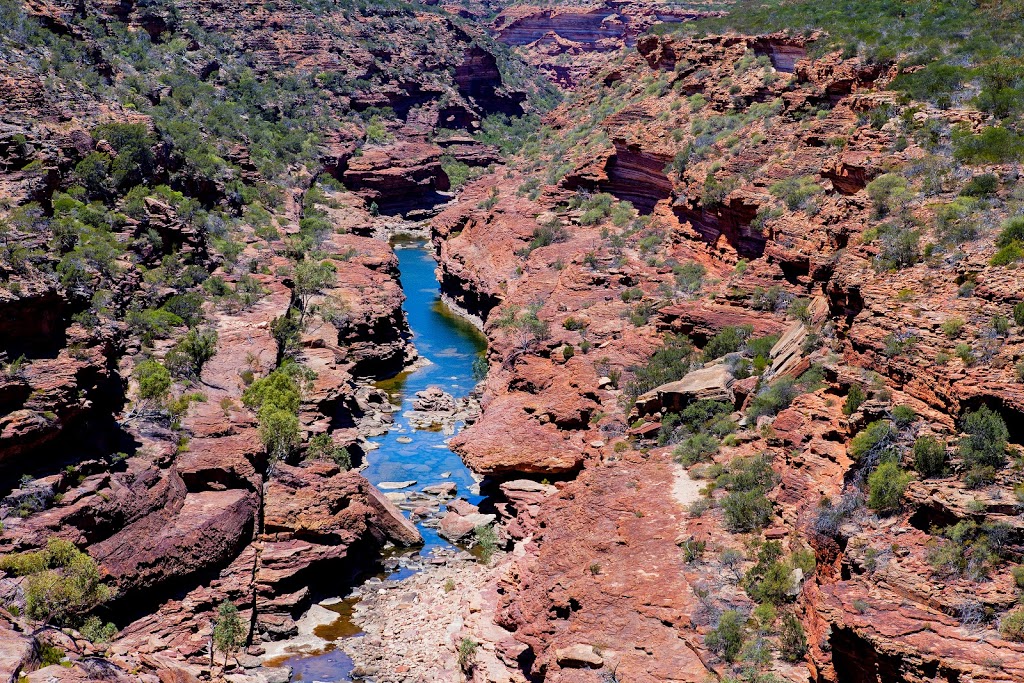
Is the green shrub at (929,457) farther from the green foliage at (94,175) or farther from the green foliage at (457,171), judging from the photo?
the green foliage at (457,171)

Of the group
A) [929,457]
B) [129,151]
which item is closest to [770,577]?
[929,457]

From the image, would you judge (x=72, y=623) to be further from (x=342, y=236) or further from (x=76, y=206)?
(x=342, y=236)

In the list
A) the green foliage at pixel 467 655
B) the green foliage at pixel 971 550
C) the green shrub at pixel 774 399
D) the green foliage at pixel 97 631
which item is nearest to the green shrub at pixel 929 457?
the green foliage at pixel 971 550

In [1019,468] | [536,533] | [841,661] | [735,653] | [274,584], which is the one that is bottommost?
[274,584]

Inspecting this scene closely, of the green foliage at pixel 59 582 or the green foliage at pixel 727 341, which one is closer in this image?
the green foliage at pixel 59 582

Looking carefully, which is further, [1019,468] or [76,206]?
[76,206]

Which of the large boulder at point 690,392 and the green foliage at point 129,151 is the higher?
the green foliage at point 129,151

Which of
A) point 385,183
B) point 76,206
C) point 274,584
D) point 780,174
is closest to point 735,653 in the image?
point 274,584

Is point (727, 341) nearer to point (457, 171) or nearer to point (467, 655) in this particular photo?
point (467, 655)
